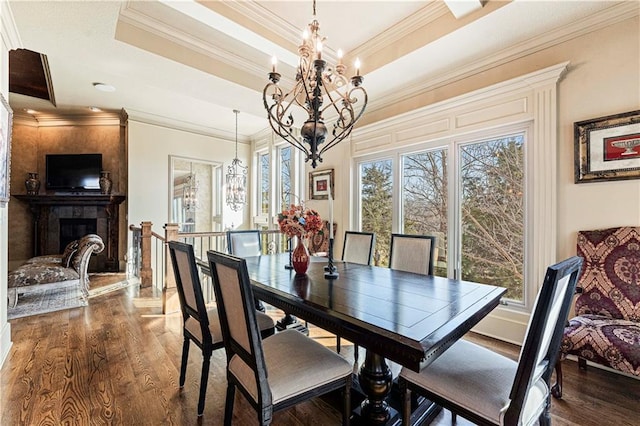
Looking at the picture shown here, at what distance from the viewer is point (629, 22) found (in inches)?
88.0

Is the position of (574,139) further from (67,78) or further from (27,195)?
(27,195)

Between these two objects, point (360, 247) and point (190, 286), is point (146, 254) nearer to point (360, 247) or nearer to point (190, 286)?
point (190, 286)

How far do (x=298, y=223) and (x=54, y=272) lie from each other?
363cm

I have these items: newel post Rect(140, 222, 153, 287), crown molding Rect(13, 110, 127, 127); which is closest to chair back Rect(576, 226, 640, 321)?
newel post Rect(140, 222, 153, 287)

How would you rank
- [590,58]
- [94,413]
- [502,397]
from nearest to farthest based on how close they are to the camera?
[502,397] < [94,413] < [590,58]

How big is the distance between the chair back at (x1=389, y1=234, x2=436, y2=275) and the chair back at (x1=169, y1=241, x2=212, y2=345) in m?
1.69

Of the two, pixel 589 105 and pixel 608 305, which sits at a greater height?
pixel 589 105

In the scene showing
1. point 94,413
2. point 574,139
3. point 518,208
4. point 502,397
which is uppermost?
point 574,139

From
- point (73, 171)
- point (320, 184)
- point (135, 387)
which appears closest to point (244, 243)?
point (135, 387)

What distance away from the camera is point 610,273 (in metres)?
2.21

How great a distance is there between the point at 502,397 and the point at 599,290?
1741 millimetres

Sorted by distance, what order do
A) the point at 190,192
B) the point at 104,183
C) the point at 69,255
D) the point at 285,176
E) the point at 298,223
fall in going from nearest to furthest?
the point at 298,223
the point at 69,255
the point at 104,183
the point at 285,176
the point at 190,192

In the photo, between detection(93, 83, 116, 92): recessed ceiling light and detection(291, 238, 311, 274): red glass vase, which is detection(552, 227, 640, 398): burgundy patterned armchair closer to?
detection(291, 238, 311, 274): red glass vase

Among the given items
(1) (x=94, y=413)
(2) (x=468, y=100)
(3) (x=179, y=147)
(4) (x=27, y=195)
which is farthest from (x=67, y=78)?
(2) (x=468, y=100)
